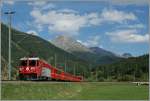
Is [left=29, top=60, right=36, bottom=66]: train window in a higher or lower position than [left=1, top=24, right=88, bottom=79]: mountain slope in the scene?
lower

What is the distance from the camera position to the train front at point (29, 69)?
20438 mm

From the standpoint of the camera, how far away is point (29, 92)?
33.7ft

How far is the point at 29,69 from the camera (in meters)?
20.5

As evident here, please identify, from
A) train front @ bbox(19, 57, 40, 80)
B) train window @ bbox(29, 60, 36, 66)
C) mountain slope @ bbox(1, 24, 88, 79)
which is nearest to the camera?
mountain slope @ bbox(1, 24, 88, 79)

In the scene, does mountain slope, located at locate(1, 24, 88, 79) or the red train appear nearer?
mountain slope, located at locate(1, 24, 88, 79)

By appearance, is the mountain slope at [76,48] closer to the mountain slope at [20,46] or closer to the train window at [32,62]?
the mountain slope at [20,46]

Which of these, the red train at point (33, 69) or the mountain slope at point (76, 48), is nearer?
the mountain slope at point (76, 48)

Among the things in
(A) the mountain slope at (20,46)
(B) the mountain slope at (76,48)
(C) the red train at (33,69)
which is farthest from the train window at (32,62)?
(B) the mountain slope at (76,48)

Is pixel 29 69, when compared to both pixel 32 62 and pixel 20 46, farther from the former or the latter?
pixel 20 46

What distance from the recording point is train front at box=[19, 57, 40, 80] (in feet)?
67.1

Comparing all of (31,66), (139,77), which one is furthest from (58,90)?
(139,77)

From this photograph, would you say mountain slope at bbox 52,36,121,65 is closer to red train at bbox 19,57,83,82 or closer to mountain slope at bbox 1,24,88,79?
mountain slope at bbox 1,24,88,79

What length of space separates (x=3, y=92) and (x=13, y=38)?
12496 mm

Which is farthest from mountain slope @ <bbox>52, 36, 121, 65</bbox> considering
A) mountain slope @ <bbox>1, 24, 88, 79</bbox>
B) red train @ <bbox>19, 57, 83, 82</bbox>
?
red train @ <bbox>19, 57, 83, 82</bbox>
